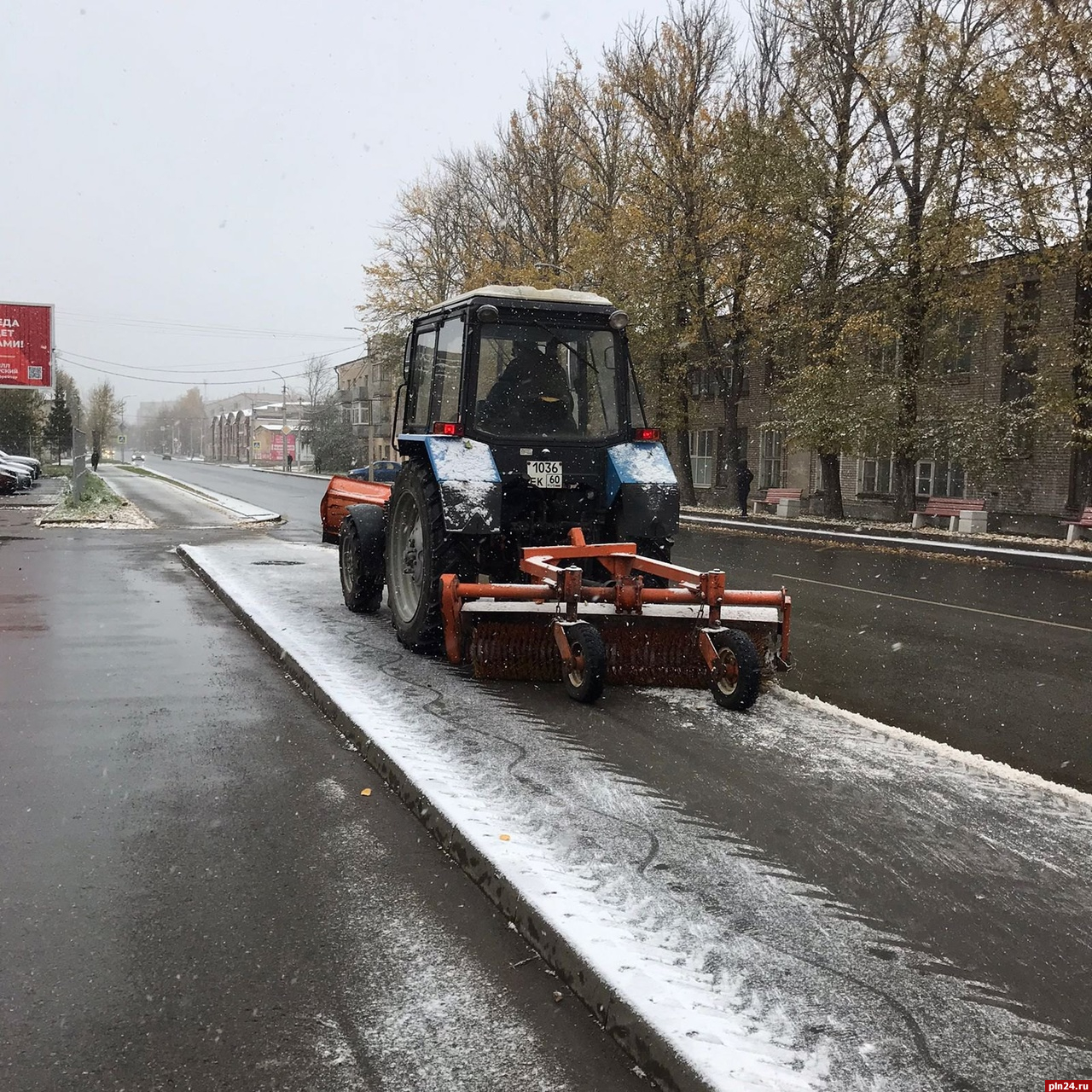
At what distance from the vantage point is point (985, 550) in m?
18.3

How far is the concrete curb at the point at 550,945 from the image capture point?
259 centimetres

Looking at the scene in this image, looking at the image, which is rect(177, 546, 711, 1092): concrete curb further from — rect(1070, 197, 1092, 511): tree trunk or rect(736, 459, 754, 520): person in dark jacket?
rect(736, 459, 754, 520): person in dark jacket

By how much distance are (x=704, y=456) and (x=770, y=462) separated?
15.4ft

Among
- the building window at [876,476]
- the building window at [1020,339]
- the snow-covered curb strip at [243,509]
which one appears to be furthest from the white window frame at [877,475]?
the snow-covered curb strip at [243,509]

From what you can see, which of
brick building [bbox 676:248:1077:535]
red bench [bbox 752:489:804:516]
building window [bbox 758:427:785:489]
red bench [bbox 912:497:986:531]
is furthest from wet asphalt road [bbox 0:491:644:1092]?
building window [bbox 758:427:785:489]

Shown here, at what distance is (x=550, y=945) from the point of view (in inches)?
125

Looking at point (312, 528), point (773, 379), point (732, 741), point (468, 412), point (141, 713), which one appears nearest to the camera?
point (732, 741)

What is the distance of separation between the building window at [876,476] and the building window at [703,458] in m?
9.19

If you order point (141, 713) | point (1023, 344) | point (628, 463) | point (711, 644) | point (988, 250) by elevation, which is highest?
point (988, 250)

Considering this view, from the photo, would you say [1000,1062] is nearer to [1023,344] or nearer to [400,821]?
[400,821]

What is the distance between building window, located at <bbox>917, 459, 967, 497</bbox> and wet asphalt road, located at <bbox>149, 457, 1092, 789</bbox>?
13.4 m

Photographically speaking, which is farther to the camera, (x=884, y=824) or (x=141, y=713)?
(x=141, y=713)

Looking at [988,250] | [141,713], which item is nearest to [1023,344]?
[988,250]

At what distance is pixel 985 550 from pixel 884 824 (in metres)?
15.5
